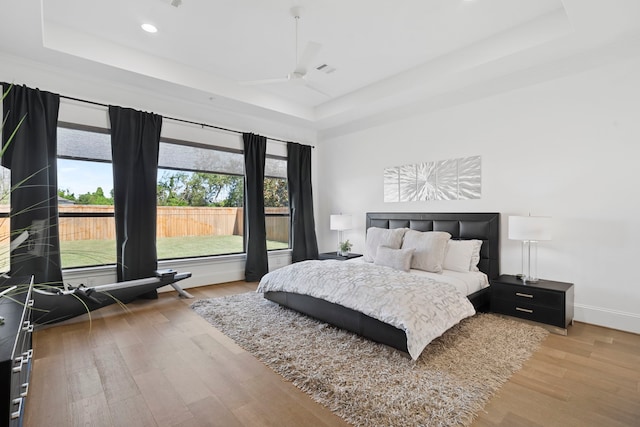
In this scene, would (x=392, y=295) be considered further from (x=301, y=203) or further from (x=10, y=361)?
(x=301, y=203)

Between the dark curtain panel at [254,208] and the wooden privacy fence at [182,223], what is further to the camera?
the dark curtain panel at [254,208]

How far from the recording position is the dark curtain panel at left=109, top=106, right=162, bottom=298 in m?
4.16

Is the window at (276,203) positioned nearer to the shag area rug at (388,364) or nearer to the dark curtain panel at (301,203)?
the dark curtain panel at (301,203)

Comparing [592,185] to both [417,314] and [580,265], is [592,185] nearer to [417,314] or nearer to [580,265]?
[580,265]

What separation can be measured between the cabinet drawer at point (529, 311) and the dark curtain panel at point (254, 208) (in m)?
3.64

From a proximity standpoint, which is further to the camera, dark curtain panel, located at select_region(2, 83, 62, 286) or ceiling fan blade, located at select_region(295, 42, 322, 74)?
dark curtain panel, located at select_region(2, 83, 62, 286)

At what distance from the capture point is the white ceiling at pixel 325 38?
296 centimetres

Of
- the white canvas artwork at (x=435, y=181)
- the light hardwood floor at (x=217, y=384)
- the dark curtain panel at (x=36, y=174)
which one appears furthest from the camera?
the white canvas artwork at (x=435, y=181)

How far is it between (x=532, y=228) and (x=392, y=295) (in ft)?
5.91

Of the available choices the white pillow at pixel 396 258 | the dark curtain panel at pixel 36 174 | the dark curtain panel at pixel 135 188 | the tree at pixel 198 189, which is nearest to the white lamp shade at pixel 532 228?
the white pillow at pixel 396 258

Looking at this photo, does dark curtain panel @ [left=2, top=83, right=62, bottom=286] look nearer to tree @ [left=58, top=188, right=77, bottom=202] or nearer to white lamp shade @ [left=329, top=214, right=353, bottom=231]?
tree @ [left=58, top=188, right=77, bottom=202]

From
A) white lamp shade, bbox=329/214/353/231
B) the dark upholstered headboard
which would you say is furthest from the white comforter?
white lamp shade, bbox=329/214/353/231

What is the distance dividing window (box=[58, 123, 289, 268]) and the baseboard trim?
4.61m

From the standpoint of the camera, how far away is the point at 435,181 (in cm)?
470
